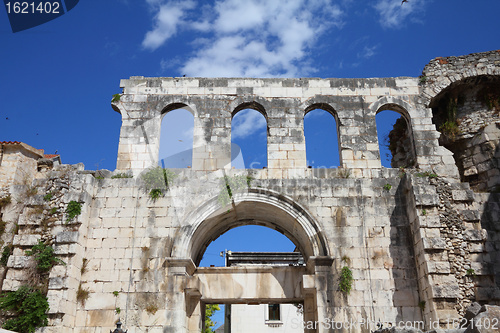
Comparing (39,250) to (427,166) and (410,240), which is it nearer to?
(410,240)

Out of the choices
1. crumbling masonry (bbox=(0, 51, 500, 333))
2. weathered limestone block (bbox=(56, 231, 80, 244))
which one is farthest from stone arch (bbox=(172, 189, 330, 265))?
weathered limestone block (bbox=(56, 231, 80, 244))

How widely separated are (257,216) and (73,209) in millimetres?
5155

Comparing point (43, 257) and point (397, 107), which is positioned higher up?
point (397, 107)

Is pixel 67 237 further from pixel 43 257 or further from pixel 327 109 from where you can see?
pixel 327 109

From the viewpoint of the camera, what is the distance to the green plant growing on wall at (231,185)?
12.4m

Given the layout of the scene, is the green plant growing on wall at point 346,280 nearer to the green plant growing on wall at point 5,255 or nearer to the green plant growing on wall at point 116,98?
the green plant growing on wall at point 116,98

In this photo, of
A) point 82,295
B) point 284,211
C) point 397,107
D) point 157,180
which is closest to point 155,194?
point 157,180

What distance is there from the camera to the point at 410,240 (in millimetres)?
11930

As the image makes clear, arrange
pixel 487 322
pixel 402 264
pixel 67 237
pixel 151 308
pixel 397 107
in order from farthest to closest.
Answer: pixel 397 107 → pixel 402 264 → pixel 67 237 → pixel 151 308 → pixel 487 322

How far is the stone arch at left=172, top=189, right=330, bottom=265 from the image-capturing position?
1186 centimetres

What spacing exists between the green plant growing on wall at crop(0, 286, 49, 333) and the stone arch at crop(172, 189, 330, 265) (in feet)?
10.7

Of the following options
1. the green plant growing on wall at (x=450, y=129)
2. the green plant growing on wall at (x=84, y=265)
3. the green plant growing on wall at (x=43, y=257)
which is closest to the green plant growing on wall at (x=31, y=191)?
the green plant growing on wall at (x=43, y=257)

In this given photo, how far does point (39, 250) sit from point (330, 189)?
7668 mm

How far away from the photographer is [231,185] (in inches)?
495
